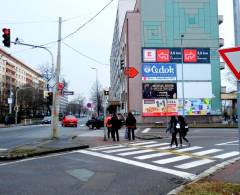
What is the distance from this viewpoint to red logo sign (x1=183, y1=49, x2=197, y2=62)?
5141 centimetres

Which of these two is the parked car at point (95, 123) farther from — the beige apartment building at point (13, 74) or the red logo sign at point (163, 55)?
the beige apartment building at point (13, 74)

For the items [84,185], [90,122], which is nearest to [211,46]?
[90,122]

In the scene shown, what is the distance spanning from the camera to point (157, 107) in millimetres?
49719

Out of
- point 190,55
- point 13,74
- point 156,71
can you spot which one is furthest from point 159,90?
point 13,74

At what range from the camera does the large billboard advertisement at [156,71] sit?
165 ft

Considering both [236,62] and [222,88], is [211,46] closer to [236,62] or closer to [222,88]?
[222,88]

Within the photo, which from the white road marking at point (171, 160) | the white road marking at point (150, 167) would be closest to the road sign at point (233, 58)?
the white road marking at point (150, 167)

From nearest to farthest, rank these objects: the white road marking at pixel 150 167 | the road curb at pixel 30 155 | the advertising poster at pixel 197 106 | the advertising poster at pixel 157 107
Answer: the white road marking at pixel 150 167 < the road curb at pixel 30 155 < the advertising poster at pixel 157 107 < the advertising poster at pixel 197 106

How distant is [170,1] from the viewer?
52.0 m

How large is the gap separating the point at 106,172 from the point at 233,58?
18.6 ft

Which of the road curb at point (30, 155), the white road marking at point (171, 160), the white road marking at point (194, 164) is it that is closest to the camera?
the white road marking at point (194, 164)

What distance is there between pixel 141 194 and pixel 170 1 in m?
46.7

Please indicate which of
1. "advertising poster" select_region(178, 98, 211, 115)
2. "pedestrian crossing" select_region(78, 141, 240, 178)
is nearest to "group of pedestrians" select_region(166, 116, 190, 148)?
"pedestrian crossing" select_region(78, 141, 240, 178)

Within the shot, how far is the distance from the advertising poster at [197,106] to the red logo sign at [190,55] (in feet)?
17.7
